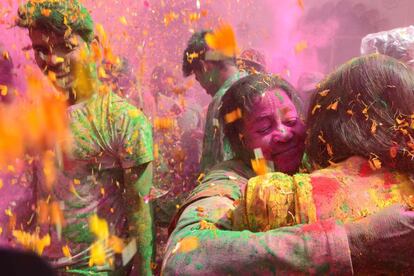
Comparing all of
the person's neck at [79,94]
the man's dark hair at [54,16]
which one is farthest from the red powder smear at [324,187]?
the man's dark hair at [54,16]

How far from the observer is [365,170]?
120cm

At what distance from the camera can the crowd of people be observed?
40.9 inches

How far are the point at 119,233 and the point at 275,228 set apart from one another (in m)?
1.03

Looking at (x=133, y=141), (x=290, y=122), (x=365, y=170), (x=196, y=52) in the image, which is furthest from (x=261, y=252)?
(x=196, y=52)

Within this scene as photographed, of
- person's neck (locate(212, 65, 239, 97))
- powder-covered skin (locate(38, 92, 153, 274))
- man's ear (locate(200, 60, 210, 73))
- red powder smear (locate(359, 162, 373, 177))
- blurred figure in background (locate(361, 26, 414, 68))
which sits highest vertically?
blurred figure in background (locate(361, 26, 414, 68))

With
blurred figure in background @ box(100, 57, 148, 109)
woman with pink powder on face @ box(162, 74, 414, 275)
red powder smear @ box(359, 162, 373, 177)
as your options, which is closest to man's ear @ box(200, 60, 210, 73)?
blurred figure in background @ box(100, 57, 148, 109)

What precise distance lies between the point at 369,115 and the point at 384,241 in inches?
14.6

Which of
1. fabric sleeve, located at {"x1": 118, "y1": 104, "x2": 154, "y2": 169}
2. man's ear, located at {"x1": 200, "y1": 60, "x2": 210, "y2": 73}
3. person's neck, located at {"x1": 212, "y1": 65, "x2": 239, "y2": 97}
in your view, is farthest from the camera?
man's ear, located at {"x1": 200, "y1": 60, "x2": 210, "y2": 73}

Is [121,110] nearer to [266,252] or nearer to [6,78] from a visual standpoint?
[6,78]

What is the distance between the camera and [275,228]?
1.12 m

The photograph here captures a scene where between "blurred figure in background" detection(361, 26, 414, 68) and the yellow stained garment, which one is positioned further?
"blurred figure in background" detection(361, 26, 414, 68)

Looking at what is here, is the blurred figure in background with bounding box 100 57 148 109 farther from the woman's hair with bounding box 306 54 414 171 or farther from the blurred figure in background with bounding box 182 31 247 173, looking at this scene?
the woman's hair with bounding box 306 54 414 171

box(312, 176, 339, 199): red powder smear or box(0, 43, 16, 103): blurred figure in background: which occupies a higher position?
box(0, 43, 16, 103): blurred figure in background

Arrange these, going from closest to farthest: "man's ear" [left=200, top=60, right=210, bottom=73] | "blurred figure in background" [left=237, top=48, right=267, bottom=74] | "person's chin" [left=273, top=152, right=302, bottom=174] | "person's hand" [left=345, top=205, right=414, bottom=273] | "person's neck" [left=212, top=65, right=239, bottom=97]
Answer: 1. "person's hand" [left=345, top=205, right=414, bottom=273]
2. "person's chin" [left=273, top=152, right=302, bottom=174]
3. "person's neck" [left=212, top=65, right=239, bottom=97]
4. "man's ear" [left=200, top=60, right=210, bottom=73]
5. "blurred figure in background" [left=237, top=48, right=267, bottom=74]
